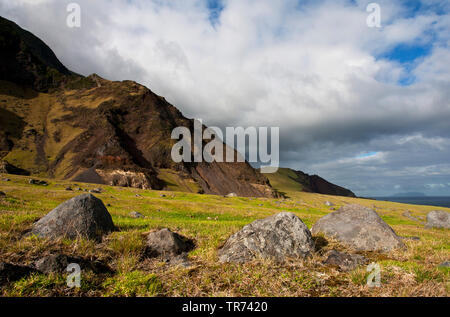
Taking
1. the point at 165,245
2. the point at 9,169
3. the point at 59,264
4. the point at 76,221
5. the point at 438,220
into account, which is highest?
the point at 9,169

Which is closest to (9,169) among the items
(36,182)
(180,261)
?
(36,182)

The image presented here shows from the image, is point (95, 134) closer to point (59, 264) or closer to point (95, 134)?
point (95, 134)

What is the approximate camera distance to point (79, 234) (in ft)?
28.3

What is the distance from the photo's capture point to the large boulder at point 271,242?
26.0 feet

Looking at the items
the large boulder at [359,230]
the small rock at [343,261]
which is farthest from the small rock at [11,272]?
the large boulder at [359,230]

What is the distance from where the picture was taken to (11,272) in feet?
17.3

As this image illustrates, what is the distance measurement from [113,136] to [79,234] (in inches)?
4126

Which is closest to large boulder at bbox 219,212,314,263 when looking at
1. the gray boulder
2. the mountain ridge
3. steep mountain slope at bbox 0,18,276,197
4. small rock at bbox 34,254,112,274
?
the gray boulder

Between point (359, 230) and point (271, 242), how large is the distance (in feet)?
17.3

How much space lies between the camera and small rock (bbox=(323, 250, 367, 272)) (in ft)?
24.4

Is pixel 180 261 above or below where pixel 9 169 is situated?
below

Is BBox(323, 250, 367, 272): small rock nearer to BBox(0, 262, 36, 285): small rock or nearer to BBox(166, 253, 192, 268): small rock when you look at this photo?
BBox(166, 253, 192, 268): small rock

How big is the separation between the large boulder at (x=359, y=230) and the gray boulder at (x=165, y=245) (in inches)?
266

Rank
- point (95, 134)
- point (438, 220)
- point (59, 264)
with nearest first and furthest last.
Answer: point (59, 264)
point (438, 220)
point (95, 134)
